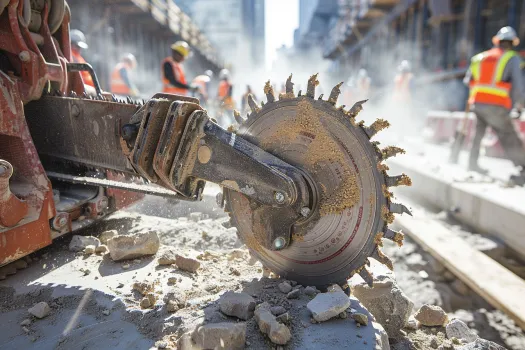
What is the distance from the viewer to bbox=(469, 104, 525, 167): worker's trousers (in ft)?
18.5

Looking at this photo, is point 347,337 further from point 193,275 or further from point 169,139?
point 169,139

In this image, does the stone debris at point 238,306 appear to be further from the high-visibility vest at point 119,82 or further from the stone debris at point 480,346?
the high-visibility vest at point 119,82

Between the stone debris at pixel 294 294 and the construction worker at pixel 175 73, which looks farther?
the construction worker at pixel 175 73

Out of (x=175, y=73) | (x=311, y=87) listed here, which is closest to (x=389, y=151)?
(x=311, y=87)

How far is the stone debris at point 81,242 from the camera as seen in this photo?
2727 mm

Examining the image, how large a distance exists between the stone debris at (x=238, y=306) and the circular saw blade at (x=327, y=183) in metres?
0.39

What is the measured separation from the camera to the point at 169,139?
198 cm

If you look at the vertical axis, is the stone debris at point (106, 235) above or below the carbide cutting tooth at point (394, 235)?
below

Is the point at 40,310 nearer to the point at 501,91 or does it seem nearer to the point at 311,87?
the point at 311,87

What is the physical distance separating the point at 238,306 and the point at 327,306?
1.35 feet

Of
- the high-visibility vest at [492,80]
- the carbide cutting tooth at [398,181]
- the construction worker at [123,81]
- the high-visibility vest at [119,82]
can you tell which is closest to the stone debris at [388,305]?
the carbide cutting tooth at [398,181]

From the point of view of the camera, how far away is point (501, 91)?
19.3 ft

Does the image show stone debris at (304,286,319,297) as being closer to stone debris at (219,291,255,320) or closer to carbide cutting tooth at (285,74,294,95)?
stone debris at (219,291,255,320)

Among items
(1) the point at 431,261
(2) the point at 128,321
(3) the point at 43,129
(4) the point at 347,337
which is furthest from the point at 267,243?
(1) the point at 431,261
